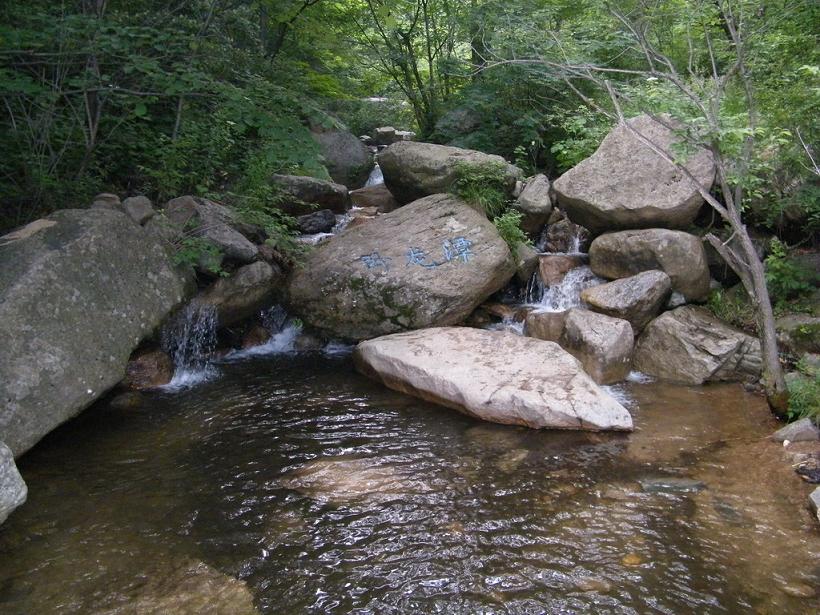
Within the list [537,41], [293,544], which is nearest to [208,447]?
[293,544]

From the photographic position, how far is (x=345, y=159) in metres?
15.5

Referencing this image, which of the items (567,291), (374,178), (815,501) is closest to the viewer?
(815,501)

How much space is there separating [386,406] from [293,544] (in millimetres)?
2785

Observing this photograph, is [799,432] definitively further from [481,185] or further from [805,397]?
[481,185]

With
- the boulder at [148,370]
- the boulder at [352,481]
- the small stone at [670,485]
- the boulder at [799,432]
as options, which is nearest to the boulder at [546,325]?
the boulder at [799,432]

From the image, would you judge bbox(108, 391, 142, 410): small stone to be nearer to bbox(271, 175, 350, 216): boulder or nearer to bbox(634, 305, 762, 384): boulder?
bbox(271, 175, 350, 216): boulder

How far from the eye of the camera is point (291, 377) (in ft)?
26.8

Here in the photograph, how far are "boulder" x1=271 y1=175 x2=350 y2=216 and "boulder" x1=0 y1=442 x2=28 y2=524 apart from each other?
7939 mm

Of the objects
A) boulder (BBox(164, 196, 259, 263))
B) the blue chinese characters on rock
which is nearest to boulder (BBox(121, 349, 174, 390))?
boulder (BBox(164, 196, 259, 263))

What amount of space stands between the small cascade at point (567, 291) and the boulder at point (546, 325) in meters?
0.56

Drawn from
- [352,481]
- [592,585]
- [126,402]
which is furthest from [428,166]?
[592,585]

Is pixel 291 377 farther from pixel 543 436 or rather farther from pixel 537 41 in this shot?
pixel 537 41

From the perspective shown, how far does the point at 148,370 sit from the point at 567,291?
614 cm

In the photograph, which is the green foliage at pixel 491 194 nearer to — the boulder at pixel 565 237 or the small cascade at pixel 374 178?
the boulder at pixel 565 237
